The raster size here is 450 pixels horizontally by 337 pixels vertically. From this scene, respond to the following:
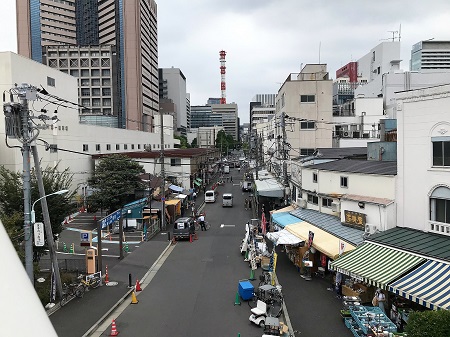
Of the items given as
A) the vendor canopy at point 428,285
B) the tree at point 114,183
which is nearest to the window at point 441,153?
the vendor canopy at point 428,285

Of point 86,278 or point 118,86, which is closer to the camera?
point 86,278

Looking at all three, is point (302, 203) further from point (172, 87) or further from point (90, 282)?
point (172, 87)

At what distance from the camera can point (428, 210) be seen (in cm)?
1636

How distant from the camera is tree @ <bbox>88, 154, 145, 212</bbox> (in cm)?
3691

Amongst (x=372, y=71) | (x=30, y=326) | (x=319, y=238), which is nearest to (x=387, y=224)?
(x=319, y=238)

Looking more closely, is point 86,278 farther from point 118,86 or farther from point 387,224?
point 118,86

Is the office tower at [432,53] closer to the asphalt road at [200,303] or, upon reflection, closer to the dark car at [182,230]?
the dark car at [182,230]

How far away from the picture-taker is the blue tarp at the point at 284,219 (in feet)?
83.4

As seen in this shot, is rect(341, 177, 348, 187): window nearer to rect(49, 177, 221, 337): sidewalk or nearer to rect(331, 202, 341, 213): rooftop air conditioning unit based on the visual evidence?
rect(331, 202, 341, 213): rooftop air conditioning unit

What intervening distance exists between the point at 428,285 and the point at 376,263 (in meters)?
2.69

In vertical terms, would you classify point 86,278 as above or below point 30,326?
below

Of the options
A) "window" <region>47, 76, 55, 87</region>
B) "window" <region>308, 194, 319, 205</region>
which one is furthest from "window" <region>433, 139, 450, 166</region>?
"window" <region>47, 76, 55, 87</region>

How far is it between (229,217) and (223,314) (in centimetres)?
2494

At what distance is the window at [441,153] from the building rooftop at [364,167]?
267 centimetres
